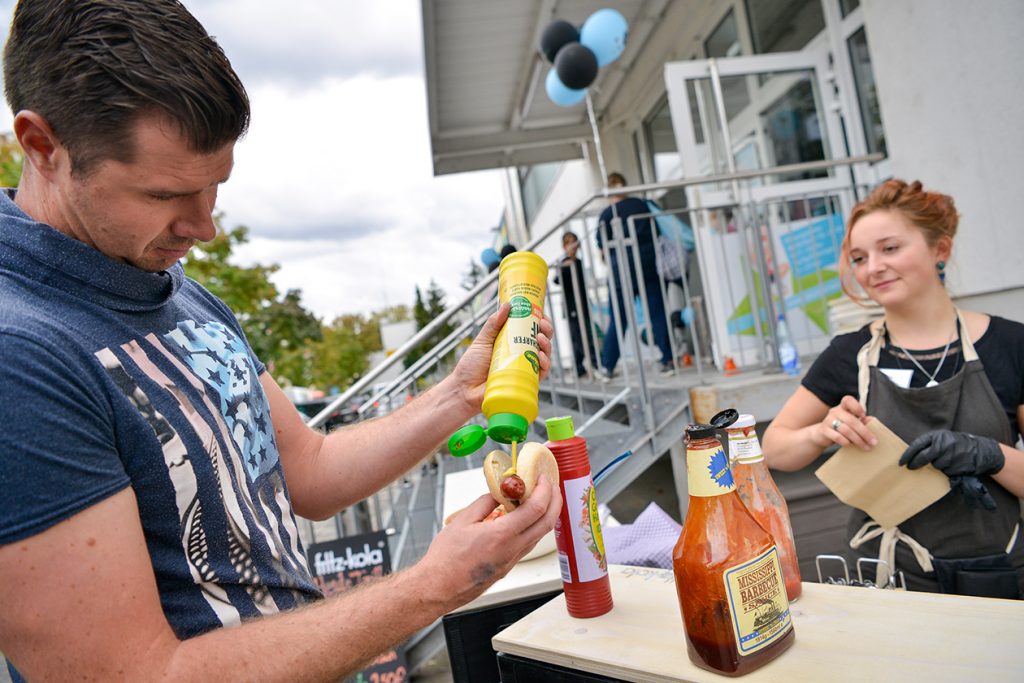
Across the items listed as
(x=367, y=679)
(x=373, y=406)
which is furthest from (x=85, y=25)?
(x=373, y=406)

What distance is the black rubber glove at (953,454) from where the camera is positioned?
1595mm

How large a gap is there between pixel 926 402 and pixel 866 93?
3.99 m

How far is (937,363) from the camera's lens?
1912 mm

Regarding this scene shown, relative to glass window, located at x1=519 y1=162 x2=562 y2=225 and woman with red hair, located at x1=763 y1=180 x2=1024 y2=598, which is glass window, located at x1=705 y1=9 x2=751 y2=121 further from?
glass window, located at x1=519 y1=162 x2=562 y2=225

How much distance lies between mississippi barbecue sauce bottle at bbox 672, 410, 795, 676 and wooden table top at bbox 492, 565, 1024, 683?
4 centimetres

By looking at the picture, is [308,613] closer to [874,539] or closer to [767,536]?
[767,536]

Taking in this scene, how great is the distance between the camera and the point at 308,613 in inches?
36.4

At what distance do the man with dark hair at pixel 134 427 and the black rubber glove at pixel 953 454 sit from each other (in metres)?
1.12

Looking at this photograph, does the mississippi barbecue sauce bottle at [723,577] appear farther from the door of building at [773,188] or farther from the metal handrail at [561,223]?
the door of building at [773,188]

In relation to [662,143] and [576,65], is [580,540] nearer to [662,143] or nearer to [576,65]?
[576,65]

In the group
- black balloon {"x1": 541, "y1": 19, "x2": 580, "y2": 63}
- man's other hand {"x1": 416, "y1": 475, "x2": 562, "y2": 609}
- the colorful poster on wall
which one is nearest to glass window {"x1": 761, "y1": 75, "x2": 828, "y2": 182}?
the colorful poster on wall

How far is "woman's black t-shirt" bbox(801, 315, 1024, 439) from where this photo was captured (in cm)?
183

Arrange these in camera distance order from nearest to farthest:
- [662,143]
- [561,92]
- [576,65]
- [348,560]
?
[348,560], [576,65], [561,92], [662,143]

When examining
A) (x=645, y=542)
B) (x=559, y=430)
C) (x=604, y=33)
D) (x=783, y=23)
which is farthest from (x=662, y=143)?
(x=559, y=430)
